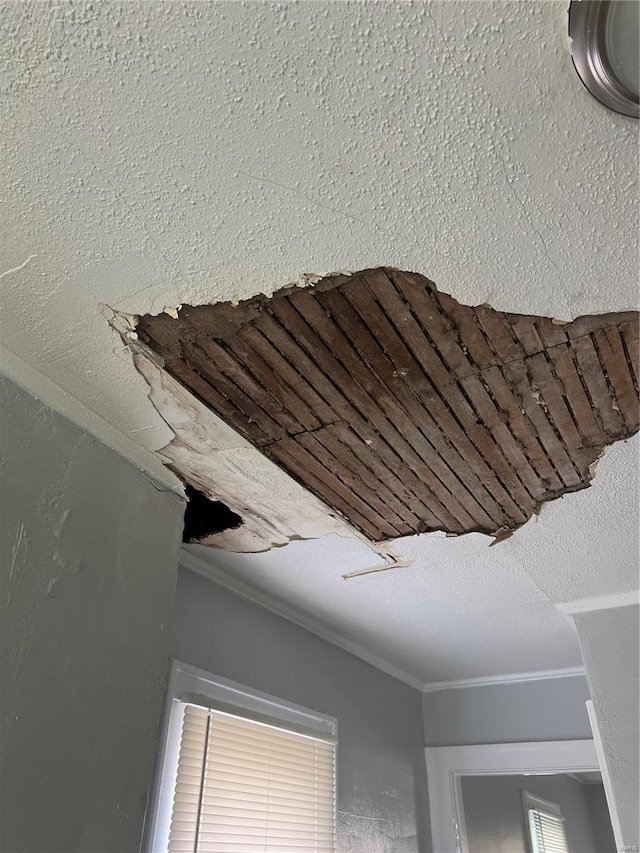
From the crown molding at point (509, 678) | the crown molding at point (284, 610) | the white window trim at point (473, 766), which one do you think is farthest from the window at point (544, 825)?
the crown molding at point (284, 610)

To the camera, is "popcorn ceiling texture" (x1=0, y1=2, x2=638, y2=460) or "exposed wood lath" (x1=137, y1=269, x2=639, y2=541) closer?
"popcorn ceiling texture" (x1=0, y1=2, x2=638, y2=460)

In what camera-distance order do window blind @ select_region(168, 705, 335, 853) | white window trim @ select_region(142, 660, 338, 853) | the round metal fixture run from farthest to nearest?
window blind @ select_region(168, 705, 335, 853) < white window trim @ select_region(142, 660, 338, 853) < the round metal fixture

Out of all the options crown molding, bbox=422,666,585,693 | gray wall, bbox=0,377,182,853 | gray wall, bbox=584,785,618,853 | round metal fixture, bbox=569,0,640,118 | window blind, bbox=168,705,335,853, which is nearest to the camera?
round metal fixture, bbox=569,0,640,118

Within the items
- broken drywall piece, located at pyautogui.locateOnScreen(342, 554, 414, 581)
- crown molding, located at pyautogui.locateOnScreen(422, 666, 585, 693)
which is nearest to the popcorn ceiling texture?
broken drywall piece, located at pyautogui.locateOnScreen(342, 554, 414, 581)

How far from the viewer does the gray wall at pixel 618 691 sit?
5.94 ft

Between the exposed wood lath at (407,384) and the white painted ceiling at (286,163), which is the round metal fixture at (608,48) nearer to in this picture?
the white painted ceiling at (286,163)

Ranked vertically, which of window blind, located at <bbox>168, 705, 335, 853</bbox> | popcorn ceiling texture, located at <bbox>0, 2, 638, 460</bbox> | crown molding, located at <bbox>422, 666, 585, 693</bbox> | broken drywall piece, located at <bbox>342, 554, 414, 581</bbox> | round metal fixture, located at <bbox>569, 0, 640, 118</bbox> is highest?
crown molding, located at <bbox>422, 666, 585, 693</bbox>

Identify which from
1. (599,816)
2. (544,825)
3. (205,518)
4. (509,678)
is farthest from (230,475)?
(599,816)

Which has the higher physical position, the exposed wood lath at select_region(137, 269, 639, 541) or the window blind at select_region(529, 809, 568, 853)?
the exposed wood lath at select_region(137, 269, 639, 541)

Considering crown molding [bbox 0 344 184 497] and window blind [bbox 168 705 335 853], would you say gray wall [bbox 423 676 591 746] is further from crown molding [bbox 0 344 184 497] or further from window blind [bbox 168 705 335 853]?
crown molding [bbox 0 344 184 497]

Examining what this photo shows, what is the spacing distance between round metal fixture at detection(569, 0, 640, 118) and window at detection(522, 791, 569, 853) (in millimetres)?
5001

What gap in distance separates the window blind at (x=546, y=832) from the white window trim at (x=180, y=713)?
3.19 metres

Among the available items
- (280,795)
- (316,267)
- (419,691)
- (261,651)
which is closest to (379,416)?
(316,267)

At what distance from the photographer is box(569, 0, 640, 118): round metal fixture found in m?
0.64
